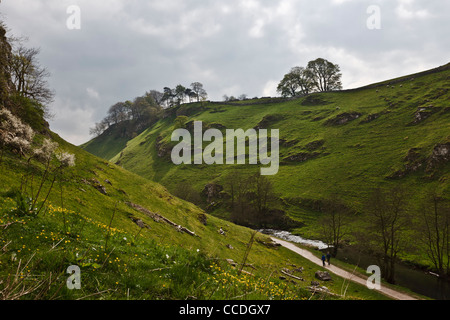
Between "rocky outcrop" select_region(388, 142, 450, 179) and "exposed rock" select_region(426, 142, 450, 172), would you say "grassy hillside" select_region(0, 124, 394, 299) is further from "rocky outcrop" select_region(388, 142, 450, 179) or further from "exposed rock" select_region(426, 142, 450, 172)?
"exposed rock" select_region(426, 142, 450, 172)

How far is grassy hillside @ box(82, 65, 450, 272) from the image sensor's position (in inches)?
2800

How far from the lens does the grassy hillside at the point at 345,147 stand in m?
71.1

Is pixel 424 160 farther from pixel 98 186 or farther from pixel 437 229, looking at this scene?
pixel 98 186

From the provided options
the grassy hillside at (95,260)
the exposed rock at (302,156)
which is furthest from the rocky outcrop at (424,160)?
the grassy hillside at (95,260)

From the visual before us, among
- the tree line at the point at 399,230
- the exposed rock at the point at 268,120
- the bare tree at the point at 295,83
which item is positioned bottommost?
the tree line at the point at 399,230

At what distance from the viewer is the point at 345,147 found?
315 ft

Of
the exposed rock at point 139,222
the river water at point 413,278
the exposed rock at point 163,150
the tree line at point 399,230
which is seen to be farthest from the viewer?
the exposed rock at point 163,150

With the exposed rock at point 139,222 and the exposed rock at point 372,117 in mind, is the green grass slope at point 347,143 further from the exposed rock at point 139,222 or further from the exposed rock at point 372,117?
the exposed rock at point 139,222

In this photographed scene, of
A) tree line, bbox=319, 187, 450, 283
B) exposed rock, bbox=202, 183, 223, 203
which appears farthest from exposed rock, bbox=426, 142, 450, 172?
exposed rock, bbox=202, 183, 223, 203

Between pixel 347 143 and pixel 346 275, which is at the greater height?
pixel 347 143

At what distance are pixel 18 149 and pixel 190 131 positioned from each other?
13234 centimetres

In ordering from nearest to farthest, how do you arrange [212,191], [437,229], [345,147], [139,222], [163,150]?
[139,222]
[437,229]
[212,191]
[345,147]
[163,150]

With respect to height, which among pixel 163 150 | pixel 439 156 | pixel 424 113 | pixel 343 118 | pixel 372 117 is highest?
pixel 343 118

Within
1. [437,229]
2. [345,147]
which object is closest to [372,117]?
[345,147]
